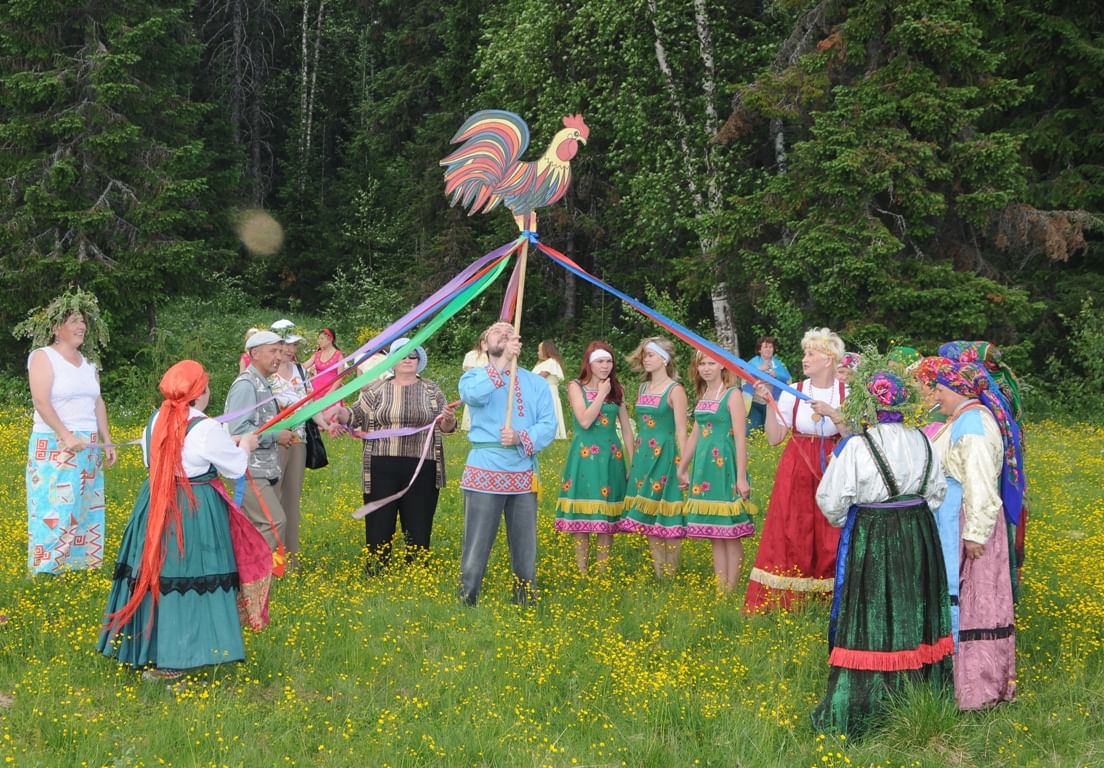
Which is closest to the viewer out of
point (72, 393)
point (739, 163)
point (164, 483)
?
point (164, 483)

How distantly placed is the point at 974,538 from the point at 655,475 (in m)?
2.84

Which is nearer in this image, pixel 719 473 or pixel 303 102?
pixel 719 473

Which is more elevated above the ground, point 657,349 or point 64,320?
point 64,320

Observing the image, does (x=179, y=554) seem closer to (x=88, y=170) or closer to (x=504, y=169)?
(x=504, y=169)

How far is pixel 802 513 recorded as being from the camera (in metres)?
7.11

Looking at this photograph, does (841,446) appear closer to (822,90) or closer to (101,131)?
(822,90)

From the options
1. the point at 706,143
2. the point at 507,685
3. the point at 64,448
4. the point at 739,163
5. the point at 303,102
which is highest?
the point at 303,102

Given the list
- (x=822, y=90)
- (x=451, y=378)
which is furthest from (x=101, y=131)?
(x=822, y=90)

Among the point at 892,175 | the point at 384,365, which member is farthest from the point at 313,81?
the point at 384,365

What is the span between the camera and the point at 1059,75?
1858cm

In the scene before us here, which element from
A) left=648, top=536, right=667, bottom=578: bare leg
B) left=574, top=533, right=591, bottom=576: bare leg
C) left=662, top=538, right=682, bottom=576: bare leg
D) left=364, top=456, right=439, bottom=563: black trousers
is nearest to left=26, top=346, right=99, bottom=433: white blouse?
left=364, top=456, right=439, bottom=563: black trousers

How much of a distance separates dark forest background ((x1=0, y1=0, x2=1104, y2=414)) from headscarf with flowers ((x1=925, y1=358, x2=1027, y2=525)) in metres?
9.06

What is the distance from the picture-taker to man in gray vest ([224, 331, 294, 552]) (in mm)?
7336

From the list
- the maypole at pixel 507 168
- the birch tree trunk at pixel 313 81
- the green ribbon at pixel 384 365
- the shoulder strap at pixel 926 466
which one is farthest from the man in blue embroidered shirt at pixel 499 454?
the birch tree trunk at pixel 313 81
